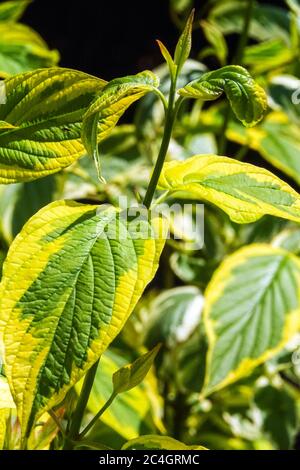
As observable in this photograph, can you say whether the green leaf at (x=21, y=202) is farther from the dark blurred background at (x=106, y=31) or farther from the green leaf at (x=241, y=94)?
the dark blurred background at (x=106, y=31)

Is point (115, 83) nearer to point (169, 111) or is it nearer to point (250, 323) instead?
point (169, 111)

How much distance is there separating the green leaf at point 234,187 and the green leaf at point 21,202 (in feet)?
1.96

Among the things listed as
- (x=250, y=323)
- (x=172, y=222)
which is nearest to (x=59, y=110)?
(x=250, y=323)

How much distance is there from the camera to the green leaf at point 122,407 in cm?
89

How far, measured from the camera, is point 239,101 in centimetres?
50

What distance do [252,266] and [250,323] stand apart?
0.31ft

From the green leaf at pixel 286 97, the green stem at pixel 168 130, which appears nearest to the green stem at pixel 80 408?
the green stem at pixel 168 130

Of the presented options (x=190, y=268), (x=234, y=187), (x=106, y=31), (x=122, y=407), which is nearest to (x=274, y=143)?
(x=190, y=268)

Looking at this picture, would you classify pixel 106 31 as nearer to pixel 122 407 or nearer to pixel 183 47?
pixel 122 407

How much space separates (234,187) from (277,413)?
888mm

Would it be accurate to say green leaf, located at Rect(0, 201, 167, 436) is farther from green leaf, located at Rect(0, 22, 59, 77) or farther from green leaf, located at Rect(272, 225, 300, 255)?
green leaf, located at Rect(272, 225, 300, 255)

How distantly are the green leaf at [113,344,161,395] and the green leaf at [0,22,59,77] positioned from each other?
579 mm

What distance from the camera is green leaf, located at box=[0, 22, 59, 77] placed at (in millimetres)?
1098

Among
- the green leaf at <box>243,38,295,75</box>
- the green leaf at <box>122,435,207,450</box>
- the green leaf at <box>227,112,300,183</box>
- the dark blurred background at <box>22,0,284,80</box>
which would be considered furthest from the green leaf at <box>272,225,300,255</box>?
the dark blurred background at <box>22,0,284,80</box>
